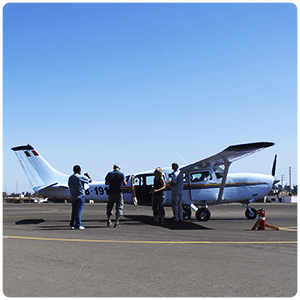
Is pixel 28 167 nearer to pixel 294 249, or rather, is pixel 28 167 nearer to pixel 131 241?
pixel 131 241

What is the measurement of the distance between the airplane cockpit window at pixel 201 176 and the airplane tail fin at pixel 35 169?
6987 millimetres

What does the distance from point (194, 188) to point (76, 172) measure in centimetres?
572

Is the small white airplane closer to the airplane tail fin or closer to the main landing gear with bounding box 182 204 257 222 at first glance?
the main landing gear with bounding box 182 204 257 222

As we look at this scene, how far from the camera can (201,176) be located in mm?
14891

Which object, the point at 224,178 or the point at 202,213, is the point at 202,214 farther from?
the point at 224,178

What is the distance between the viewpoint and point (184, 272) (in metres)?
4.96

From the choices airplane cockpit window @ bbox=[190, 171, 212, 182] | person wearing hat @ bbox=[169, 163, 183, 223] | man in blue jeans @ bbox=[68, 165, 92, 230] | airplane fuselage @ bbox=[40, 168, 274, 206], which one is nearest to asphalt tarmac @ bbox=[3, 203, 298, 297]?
man in blue jeans @ bbox=[68, 165, 92, 230]

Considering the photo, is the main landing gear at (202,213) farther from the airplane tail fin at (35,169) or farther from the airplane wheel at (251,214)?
the airplane tail fin at (35,169)

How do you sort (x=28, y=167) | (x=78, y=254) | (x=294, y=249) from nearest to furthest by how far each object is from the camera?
(x=78, y=254) < (x=294, y=249) < (x=28, y=167)

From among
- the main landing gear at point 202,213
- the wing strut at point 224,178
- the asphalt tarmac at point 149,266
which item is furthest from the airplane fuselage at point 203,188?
the asphalt tarmac at point 149,266

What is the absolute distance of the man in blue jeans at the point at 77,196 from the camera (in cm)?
1028

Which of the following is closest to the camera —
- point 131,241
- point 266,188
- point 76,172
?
point 131,241

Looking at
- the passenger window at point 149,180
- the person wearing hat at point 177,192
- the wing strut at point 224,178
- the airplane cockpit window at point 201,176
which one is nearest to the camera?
the person wearing hat at point 177,192

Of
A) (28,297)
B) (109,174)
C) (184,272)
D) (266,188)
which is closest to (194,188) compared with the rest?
(266,188)
